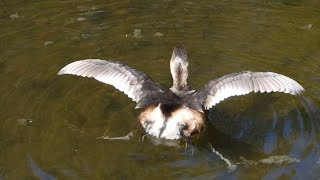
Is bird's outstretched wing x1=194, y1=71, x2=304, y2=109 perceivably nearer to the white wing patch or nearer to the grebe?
the grebe

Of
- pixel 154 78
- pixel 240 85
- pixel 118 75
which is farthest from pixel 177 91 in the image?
pixel 154 78

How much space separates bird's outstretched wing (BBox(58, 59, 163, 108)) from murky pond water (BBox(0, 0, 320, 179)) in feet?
1.40

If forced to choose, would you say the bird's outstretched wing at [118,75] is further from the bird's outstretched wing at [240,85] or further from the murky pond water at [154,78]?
the bird's outstretched wing at [240,85]

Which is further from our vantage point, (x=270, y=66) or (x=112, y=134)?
(x=270, y=66)

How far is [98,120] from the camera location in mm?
7422

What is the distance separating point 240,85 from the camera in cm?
698

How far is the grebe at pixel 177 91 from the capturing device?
657cm

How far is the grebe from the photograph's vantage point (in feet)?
21.6

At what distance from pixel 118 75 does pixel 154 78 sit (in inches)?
48.9

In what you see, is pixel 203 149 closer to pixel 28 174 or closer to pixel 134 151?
pixel 134 151

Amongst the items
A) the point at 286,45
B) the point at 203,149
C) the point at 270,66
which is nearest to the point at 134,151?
the point at 203,149

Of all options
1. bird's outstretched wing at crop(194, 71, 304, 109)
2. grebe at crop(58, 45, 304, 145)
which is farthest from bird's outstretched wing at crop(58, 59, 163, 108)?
bird's outstretched wing at crop(194, 71, 304, 109)

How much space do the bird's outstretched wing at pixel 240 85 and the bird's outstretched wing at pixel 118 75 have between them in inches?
23.7

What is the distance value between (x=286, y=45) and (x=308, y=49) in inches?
14.4
